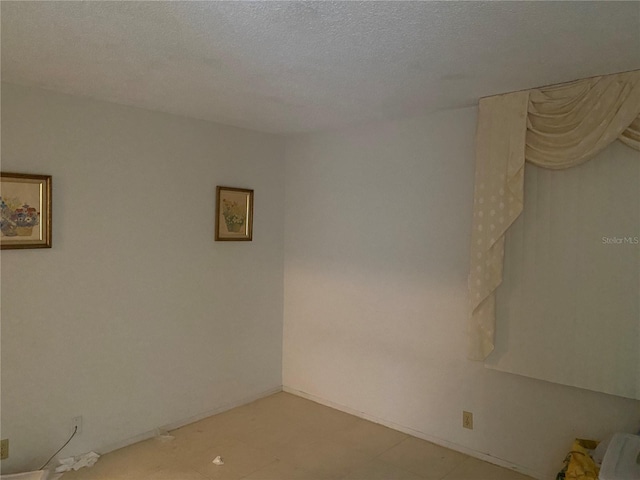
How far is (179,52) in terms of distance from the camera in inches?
85.1

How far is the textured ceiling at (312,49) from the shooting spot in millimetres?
1743

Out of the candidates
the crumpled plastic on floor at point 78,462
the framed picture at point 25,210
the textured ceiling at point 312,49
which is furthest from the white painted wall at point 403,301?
the framed picture at point 25,210

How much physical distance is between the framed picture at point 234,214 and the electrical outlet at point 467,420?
2180 mm

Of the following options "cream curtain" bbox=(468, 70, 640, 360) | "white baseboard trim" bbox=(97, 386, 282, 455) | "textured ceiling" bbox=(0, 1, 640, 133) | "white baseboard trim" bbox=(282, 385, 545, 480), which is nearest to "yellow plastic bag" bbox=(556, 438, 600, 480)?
"white baseboard trim" bbox=(282, 385, 545, 480)

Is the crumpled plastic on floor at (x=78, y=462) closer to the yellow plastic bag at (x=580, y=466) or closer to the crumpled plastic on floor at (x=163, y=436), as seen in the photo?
the crumpled plastic on floor at (x=163, y=436)

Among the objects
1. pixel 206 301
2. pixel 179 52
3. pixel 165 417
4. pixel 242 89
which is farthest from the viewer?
pixel 206 301

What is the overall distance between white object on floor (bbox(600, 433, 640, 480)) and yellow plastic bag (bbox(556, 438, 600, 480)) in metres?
0.10

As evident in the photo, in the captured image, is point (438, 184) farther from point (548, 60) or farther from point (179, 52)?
point (179, 52)

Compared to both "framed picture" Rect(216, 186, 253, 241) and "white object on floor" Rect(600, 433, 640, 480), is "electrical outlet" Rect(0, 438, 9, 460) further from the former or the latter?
"white object on floor" Rect(600, 433, 640, 480)

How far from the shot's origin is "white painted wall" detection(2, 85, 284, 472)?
276cm

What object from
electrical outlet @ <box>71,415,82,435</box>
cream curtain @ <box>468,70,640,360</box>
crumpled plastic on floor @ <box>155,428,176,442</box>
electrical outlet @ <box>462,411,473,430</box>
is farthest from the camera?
crumpled plastic on floor @ <box>155,428,176,442</box>

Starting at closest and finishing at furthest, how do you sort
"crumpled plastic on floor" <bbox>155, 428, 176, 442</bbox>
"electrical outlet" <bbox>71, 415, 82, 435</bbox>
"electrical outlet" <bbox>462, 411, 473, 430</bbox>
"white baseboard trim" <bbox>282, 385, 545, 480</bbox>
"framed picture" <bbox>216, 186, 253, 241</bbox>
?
"white baseboard trim" <bbox>282, 385, 545, 480</bbox> → "electrical outlet" <bbox>71, 415, 82, 435</bbox> → "electrical outlet" <bbox>462, 411, 473, 430</bbox> → "crumpled plastic on floor" <bbox>155, 428, 176, 442</bbox> → "framed picture" <bbox>216, 186, 253, 241</bbox>

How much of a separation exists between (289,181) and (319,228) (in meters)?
0.57

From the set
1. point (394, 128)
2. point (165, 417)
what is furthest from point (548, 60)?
point (165, 417)
